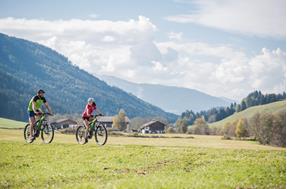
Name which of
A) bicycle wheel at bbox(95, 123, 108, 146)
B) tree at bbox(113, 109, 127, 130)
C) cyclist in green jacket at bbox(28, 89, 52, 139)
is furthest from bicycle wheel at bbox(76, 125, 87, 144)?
tree at bbox(113, 109, 127, 130)

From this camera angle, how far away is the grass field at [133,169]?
46.0ft

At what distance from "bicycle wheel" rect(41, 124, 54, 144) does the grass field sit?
132 inches

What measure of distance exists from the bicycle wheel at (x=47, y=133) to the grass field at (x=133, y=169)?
11.0ft

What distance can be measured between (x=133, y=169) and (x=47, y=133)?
34.0 feet

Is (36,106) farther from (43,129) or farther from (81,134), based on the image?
(81,134)

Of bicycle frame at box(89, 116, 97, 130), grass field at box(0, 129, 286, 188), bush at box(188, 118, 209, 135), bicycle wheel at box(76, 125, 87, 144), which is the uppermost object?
bush at box(188, 118, 209, 135)

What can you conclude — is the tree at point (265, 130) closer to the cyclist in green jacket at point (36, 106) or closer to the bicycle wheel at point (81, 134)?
the bicycle wheel at point (81, 134)

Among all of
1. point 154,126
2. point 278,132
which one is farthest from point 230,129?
point 278,132

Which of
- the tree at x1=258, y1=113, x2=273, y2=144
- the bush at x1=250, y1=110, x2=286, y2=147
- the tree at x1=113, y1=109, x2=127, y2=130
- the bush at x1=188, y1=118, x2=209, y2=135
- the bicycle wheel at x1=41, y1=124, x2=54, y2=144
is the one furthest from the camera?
the bush at x1=188, y1=118, x2=209, y2=135

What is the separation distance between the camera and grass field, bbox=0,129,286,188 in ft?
46.0

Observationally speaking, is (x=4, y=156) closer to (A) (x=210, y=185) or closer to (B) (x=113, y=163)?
(B) (x=113, y=163)

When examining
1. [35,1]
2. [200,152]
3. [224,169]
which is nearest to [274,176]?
[224,169]

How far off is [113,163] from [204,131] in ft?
450

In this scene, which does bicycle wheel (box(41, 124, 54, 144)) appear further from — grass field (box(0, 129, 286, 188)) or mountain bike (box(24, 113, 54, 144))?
grass field (box(0, 129, 286, 188))
